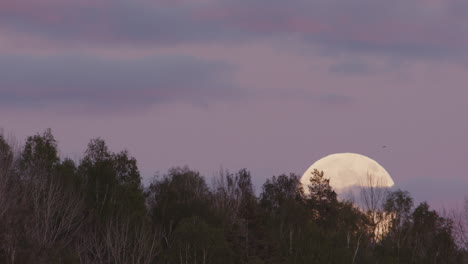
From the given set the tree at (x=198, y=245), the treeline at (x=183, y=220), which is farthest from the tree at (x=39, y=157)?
the tree at (x=198, y=245)

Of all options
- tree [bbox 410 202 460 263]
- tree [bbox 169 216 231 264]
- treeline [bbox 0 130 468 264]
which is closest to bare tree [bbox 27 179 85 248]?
Result: treeline [bbox 0 130 468 264]

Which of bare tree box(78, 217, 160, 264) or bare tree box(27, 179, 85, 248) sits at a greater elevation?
bare tree box(27, 179, 85, 248)

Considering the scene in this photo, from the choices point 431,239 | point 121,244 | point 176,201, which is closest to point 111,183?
point 176,201

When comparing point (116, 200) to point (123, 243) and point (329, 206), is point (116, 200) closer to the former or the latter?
point (123, 243)

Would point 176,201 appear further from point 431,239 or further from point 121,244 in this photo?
point 431,239

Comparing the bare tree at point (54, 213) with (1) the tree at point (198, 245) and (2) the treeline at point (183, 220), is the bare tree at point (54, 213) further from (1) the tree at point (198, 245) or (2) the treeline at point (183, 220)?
(1) the tree at point (198, 245)

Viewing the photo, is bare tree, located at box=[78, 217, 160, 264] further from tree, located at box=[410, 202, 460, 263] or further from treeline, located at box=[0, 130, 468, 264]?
tree, located at box=[410, 202, 460, 263]

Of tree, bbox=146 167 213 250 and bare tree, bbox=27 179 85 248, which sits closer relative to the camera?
bare tree, bbox=27 179 85 248

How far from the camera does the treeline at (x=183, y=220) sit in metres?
62.6

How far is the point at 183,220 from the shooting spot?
2842 inches

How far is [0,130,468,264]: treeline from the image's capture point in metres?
62.6

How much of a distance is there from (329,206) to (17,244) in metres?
51.3

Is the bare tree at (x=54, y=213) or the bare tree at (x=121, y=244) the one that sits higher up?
the bare tree at (x=54, y=213)

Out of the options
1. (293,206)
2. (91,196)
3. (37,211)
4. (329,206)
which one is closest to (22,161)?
(91,196)
